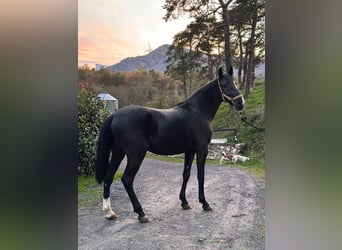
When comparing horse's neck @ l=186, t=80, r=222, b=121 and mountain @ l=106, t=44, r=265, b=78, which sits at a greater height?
mountain @ l=106, t=44, r=265, b=78

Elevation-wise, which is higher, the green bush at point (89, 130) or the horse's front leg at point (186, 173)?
the green bush at point (89, 130)

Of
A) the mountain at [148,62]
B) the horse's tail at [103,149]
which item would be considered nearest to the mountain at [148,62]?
the mountain at [148,62]

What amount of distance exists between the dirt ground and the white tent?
32 cm

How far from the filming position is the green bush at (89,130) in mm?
1587

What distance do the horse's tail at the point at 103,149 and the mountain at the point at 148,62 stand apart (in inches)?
10.3

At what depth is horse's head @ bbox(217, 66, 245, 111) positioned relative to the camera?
1506 mm

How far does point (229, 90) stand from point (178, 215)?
2.19 feet

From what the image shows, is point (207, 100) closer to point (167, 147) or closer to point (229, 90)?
point (229, 90)

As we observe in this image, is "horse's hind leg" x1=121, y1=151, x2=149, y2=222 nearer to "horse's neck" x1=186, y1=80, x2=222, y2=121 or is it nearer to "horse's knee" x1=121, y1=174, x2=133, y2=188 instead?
"horse's knee" x1=121, y1=174, x2=133, y2=188

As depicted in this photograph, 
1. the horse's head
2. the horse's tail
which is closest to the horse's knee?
the horse's tail

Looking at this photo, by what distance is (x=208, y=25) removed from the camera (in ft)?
4.90

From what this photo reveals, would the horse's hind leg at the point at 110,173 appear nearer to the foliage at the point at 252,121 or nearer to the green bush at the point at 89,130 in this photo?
the green bush at the point at 89,130

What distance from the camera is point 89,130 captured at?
160 cm

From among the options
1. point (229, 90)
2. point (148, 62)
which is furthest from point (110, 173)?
point (229, 90)
